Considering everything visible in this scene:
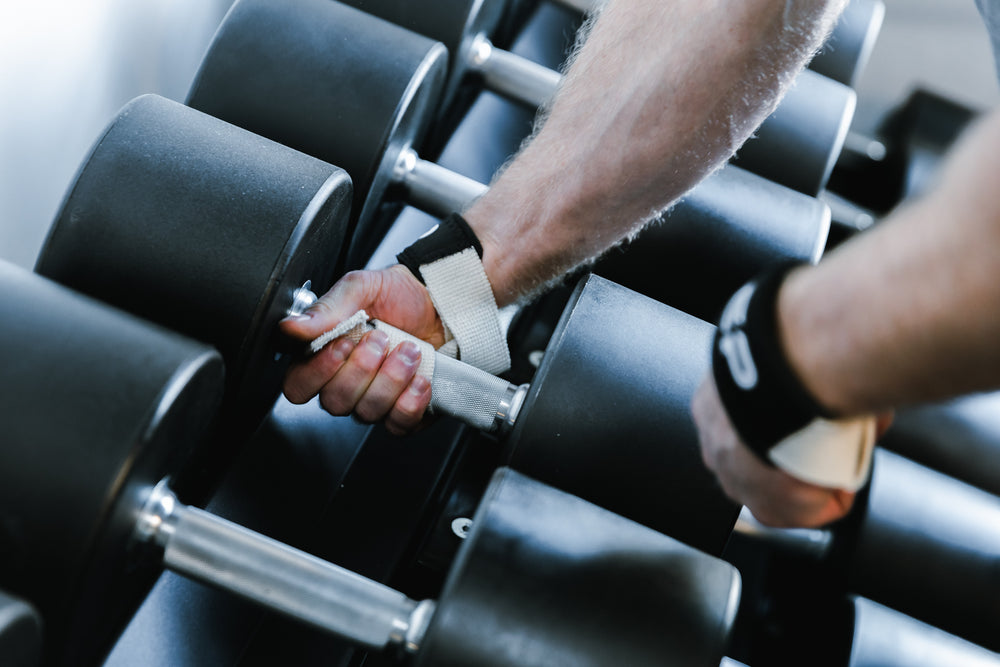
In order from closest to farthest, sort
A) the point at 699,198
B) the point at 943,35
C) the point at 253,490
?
the point at 253,490 < the point at 699,198 < the point at 943,35

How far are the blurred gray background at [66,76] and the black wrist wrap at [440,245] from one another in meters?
0.34

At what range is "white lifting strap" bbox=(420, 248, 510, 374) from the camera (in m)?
1.00

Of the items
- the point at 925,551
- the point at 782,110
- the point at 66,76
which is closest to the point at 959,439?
the point at 925,551

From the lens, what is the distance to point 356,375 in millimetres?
909

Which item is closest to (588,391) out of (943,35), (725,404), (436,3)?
(725,404)

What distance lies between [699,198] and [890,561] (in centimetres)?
41

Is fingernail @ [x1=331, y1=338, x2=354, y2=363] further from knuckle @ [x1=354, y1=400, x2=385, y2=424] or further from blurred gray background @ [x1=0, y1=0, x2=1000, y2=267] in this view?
blurred gray background @ [x1=0, y1=0, x2=1000, y2=267]

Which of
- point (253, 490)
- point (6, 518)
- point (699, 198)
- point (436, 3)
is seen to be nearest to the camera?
point (6, 518)

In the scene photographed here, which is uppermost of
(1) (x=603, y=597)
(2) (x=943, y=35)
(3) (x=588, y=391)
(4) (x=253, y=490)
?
(2) (x=943, y=35)

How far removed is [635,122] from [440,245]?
23 centimetres

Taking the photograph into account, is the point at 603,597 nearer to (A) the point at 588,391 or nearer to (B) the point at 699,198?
(A) the point at 588,391

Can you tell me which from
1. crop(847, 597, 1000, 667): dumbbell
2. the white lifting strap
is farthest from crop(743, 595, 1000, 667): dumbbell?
the white lifting strap

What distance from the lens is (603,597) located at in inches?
26.7

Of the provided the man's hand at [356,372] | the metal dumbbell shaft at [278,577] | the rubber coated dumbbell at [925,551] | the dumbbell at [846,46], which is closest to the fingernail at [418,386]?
the man's hand at [356,372]
